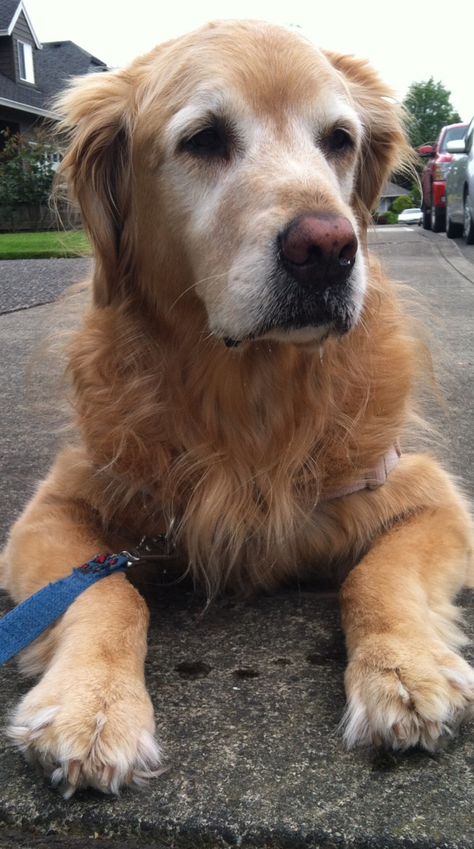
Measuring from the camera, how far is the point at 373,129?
2.93 m

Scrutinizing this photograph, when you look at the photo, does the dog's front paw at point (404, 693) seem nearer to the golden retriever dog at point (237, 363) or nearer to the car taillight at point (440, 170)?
the golden retriever dog at point (237, 363)

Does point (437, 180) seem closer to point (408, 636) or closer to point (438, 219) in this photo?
point (438, 219)

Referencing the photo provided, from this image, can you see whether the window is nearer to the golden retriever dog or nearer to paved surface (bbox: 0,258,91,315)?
paved surface (bbox: 0,258,91,315)

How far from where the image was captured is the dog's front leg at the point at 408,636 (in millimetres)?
1598

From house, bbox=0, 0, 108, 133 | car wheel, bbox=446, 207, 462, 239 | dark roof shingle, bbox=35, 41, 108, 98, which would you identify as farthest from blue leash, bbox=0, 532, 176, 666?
dark roof shingle, bbox=35, 41, 108, 98

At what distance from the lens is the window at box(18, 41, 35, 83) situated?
29625mm

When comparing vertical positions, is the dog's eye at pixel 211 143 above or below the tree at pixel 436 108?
above

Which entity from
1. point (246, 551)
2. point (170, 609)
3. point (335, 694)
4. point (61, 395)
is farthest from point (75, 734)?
point (61, 395)

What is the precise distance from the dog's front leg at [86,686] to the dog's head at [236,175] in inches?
29.0

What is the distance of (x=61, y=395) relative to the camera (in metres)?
2.90

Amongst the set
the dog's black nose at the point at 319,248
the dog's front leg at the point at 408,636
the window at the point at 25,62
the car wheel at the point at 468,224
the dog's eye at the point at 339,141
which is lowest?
the car wheel at the point at 468,224

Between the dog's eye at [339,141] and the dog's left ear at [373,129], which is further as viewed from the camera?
the dog's left ear at [373,129]

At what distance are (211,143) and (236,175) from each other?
0.17 meters

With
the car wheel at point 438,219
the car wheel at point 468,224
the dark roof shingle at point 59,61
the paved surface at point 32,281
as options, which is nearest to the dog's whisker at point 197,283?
the paved surface at point 32,281
